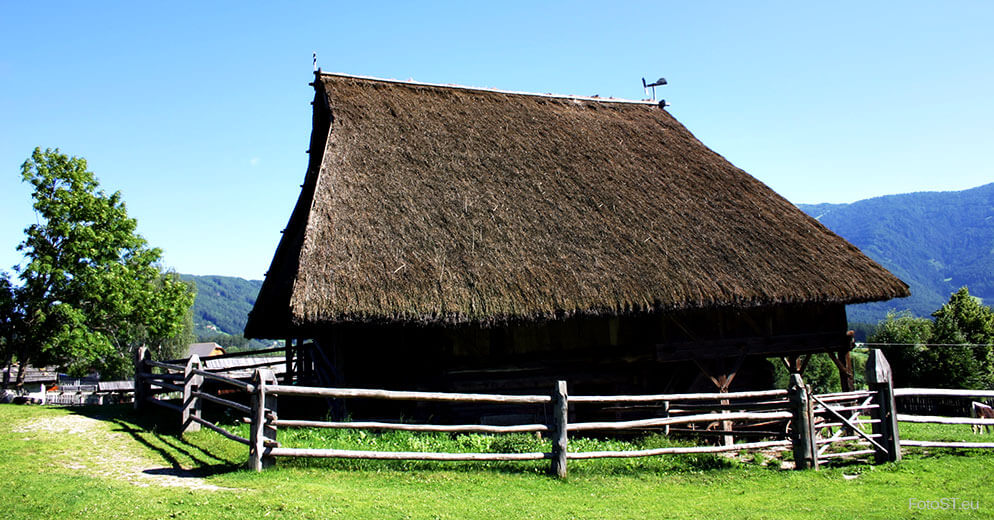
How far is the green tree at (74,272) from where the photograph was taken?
21141 mm

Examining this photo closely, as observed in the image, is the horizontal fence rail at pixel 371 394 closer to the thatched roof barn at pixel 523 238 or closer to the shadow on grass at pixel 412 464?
the shadow on grass at pixel 412 464

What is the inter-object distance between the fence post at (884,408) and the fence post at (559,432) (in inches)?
188

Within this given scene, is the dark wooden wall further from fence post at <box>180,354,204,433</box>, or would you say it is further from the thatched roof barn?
fence post at <box>180,354,204,433</box>

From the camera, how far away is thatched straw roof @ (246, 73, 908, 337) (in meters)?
11.1

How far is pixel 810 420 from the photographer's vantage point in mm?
9469

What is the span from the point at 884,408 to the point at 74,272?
73.9ft

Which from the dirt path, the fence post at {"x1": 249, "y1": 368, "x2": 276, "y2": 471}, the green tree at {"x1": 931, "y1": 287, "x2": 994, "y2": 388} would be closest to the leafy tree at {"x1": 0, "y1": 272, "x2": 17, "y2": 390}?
the dirt path

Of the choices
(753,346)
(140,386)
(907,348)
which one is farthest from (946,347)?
(140,386)

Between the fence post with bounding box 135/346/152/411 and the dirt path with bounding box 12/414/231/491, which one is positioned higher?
the fence post with bounding box 135/346/152/411

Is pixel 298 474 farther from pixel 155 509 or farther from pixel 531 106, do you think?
pixel 531 106

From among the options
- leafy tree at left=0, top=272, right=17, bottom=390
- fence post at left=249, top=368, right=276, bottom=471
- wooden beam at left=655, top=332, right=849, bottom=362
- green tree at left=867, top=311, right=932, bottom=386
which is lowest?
green tree at left=867, top=311, right=932, bottom=386

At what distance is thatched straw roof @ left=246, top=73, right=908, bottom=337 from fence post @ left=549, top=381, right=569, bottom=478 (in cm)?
251

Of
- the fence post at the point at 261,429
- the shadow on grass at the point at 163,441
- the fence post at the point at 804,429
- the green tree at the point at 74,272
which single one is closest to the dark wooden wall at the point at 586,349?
the shadow on grass at the point at 163,441

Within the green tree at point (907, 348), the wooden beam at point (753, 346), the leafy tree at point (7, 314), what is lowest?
the green tree at point (907, 348)
